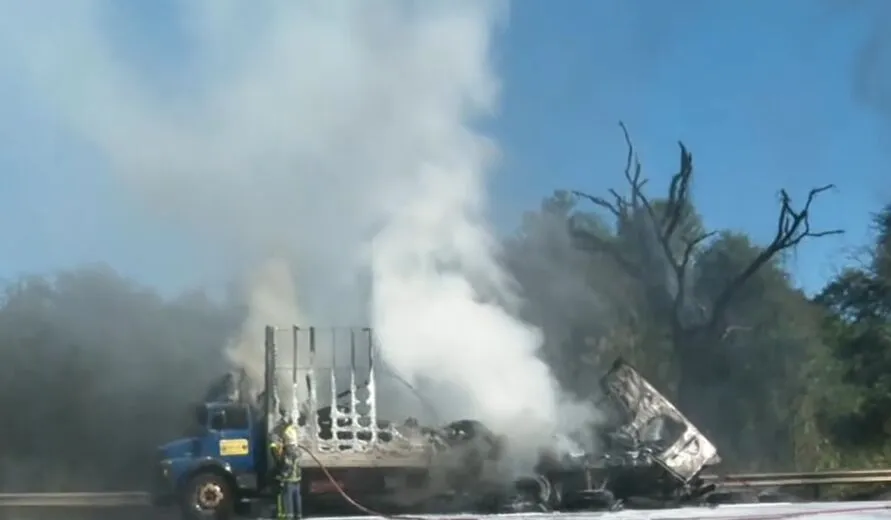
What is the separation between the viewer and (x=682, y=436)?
2014 cm

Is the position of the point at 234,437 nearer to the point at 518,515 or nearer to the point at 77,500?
the point at 518,515

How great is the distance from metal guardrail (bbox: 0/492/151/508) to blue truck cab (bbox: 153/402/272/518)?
2.94 m

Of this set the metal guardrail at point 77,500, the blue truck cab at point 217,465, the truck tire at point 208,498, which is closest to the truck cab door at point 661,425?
the blue truck cab at point 217,465

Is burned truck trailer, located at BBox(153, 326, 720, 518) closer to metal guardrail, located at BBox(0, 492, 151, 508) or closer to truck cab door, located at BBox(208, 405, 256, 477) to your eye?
truck cab door, located at BBox(208, 405, 256, 477)

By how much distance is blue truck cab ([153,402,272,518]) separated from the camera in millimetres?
18344

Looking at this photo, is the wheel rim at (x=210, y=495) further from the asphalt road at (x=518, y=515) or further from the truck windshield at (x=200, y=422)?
the asphalt road at (x=518, y=515)

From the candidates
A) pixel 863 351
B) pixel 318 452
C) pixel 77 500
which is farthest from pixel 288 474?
pixel 863 351

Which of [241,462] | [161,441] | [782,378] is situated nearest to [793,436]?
[782,378]

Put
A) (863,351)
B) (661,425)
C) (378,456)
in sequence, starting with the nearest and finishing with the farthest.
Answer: (378,456)
(661,425)
(863,351)

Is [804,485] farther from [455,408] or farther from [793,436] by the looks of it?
[793,436]

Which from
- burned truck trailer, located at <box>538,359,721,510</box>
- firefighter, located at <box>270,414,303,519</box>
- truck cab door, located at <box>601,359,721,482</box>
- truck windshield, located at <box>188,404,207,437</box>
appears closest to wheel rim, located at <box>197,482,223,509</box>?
truck windshield, located at <box>188,404,207,437</box>

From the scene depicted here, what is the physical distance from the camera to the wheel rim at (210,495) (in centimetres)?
1828

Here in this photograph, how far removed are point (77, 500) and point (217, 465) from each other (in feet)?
16.7

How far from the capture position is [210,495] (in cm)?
1834
